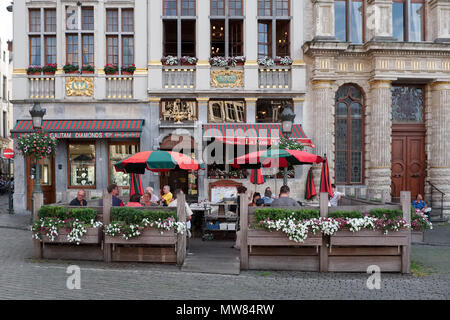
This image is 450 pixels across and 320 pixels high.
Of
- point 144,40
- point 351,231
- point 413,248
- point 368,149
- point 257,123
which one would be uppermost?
point 144,40

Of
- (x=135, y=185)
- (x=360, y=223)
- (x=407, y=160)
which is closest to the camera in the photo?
(x=360, y=223)

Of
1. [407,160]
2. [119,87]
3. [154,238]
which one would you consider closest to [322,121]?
[407,160]

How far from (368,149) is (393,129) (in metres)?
1.41

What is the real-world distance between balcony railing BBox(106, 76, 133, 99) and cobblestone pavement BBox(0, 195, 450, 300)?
29.6 ft

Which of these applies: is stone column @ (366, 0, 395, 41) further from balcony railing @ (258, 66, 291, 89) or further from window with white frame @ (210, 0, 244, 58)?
window with white frame @ (210, 0, 244, 58)

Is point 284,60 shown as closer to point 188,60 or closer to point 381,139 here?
point 188,60

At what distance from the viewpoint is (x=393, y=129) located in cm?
1689

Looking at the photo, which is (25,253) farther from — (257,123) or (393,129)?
(393,129)

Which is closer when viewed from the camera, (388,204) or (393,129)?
(388,204)

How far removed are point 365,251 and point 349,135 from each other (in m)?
9.67

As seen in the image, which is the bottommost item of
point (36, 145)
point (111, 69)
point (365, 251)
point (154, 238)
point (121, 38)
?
point (365, 251)

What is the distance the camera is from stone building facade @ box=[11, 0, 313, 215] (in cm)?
1634

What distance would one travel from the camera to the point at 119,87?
53.9ft
